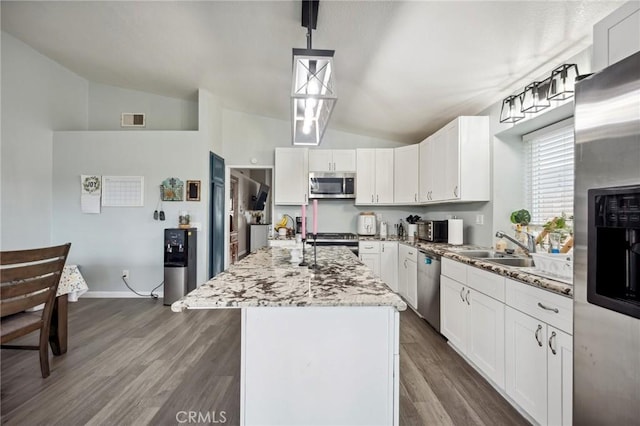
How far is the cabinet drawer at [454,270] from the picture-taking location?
92.0 inches

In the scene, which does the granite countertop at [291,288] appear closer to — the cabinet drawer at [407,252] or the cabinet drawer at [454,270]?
the cabinet drawer at [454,270]

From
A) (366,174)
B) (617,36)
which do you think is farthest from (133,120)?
(617,36)

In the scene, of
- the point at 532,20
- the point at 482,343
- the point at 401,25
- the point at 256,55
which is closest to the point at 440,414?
the point at 482,343

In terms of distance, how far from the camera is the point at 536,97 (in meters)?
2.15

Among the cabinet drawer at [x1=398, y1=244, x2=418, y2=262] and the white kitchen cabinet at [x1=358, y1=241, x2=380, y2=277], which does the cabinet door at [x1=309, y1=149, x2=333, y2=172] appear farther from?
the cabinet drawer at [x1=398, y1=244, x2=418, y2=262]

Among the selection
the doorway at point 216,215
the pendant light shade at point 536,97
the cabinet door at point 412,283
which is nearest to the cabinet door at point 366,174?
the cabinet door at point 412,283

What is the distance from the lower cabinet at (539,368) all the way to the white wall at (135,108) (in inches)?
192

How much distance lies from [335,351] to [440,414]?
1059 millimetres

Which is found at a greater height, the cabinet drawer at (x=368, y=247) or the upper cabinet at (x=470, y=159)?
the upper cabinet at (x=470, y=159)

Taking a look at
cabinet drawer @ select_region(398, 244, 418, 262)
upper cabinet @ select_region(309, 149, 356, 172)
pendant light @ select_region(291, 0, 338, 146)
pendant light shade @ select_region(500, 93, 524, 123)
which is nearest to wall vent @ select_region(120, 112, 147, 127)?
upper cabinet @ select_region(309, 149, 356, 172)

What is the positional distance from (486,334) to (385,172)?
109 inches

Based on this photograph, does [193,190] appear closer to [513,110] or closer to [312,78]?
[312,78]

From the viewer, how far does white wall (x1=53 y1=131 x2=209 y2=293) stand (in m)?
4.21

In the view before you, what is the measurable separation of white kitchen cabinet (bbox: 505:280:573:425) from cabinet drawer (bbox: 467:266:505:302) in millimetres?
79
